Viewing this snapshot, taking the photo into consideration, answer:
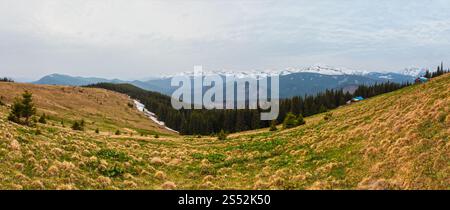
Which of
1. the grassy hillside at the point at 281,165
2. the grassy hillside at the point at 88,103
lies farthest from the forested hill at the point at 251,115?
the grassy hillside at the point at 281,165

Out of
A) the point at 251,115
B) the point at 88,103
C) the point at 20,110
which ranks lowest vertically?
the point at 251,115

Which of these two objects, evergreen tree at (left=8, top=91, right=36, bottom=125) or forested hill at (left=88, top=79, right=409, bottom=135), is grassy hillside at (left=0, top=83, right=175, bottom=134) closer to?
forested hill at (left=88, top=79, right=409, bottom=135)

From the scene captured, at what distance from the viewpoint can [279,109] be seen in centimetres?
13250

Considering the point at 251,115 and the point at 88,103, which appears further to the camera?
the point at 88,103

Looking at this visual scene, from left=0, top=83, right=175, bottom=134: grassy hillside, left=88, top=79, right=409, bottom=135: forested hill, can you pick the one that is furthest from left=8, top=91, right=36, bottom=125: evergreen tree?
left=88, top=79, right=409, bottom=135: forested hill

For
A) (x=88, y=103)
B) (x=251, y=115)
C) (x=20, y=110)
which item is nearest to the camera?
(x=20, y=110)

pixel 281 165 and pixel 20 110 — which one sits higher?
pixel 20 110

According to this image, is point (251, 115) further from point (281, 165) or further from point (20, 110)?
point (281, 165)

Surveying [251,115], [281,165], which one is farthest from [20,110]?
[251,115]

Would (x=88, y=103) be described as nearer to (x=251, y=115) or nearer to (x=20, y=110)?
(x=251, y=115)

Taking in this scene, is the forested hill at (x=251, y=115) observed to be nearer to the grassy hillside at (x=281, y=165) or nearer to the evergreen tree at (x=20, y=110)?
the evergreen tree at (x=20, y=110)

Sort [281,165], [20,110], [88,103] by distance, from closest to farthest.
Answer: [281,165] < [20,110] < [88,103]
